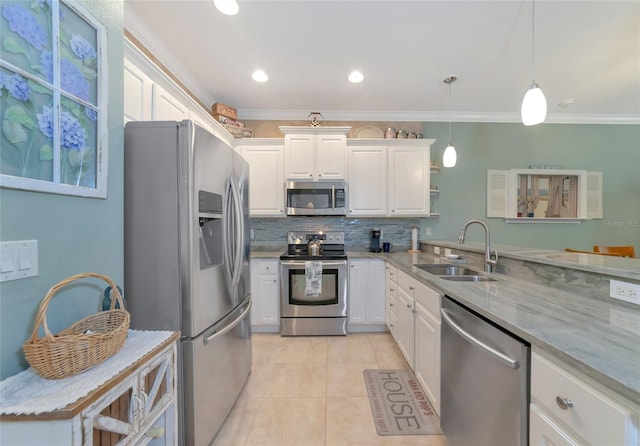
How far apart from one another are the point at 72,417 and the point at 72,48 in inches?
47.7

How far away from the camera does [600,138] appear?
3.74m

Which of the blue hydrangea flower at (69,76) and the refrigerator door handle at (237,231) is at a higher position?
the blue hydrangea flower at (69,76)

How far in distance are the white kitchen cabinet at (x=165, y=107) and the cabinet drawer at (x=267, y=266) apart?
171 cm

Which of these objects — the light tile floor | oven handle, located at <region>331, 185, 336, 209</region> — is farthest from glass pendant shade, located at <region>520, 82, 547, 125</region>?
the light tile floor

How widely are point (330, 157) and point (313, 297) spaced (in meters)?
1.75

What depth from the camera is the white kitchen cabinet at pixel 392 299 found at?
101 inches

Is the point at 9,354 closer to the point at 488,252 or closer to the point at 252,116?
the point at 488,252

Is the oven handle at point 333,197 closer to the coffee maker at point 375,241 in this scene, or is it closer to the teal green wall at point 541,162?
the coffee maker at point 375,241

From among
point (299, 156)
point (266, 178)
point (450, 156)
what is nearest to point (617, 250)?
point (450, 156)

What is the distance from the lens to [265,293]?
300 cm

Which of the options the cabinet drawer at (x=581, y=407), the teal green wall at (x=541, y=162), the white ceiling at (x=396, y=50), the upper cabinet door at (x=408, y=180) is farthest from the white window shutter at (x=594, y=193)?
the cabinet drawer at (x=581, y=407)

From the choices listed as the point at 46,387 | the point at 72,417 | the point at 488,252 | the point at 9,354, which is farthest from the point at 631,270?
the point at 9,354

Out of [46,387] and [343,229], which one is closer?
[46,387]

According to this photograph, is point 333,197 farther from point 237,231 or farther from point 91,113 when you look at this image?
point 91,113
